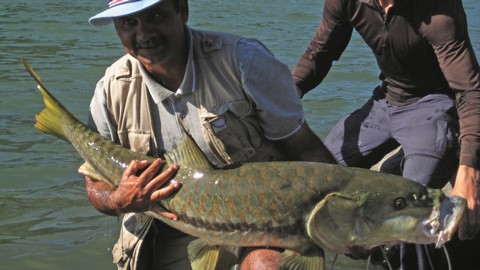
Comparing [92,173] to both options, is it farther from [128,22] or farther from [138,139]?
[128,22]

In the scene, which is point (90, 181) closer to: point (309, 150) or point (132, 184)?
point (132, 184)

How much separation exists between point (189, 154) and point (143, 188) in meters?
0.27

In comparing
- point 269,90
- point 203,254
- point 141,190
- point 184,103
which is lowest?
point 203,254

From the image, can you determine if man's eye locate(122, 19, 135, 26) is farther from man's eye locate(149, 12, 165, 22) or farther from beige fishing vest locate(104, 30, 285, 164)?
beige fishing vest locate(104, 30, 285, 164)

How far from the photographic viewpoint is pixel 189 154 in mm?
3998

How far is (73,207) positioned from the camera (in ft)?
22.3

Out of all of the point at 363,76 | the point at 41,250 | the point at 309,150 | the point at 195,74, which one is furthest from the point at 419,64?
the point at 363,76

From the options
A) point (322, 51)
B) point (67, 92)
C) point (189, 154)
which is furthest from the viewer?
point (67, 92)

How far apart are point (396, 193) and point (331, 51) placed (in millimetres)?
2581

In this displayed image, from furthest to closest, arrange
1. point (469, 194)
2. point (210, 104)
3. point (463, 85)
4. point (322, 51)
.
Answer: point (322, 51)
point (463, 85)
point (469, 194)
point (210, 104)

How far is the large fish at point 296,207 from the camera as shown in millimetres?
3570

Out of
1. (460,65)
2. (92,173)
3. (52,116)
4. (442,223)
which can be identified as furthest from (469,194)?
(52,116)

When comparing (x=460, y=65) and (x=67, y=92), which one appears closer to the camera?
(x=460, y=65)

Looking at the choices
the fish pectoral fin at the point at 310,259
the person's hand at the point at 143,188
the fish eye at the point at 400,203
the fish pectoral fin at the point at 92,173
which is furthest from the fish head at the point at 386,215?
the fish pectoral fin at the point at 92,173
